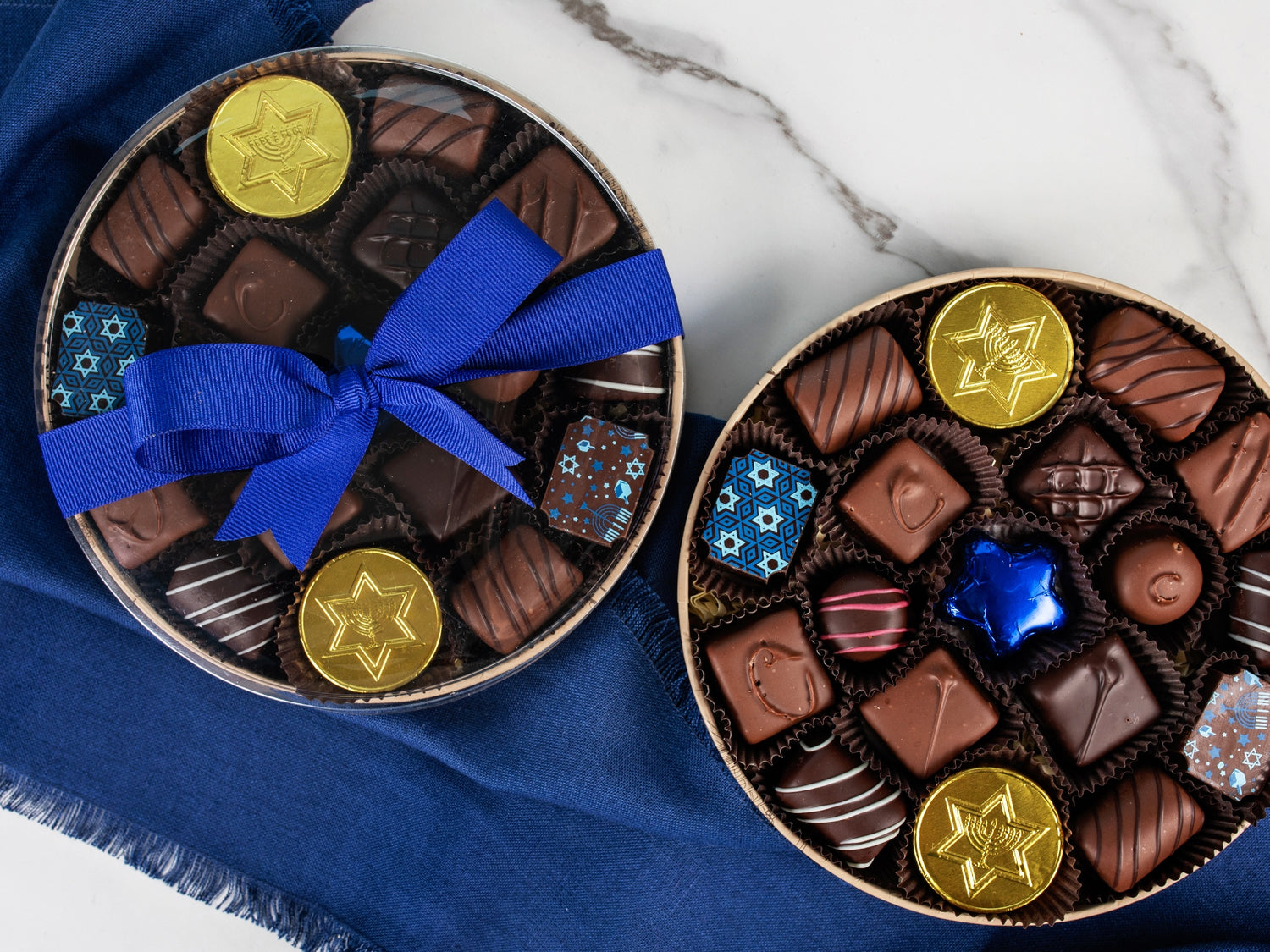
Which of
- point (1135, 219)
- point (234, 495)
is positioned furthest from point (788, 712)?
point (1135, 219)

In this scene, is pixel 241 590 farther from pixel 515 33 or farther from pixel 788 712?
pixel 515 33

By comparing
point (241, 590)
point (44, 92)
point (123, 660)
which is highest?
point (44, 92)

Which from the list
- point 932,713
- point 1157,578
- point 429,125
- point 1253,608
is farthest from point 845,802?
point 429,125

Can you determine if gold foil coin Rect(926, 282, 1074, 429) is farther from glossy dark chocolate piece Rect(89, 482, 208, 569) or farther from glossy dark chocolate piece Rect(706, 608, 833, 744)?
glossy dark chocolate piece Rect(89, 482, 208, 569)

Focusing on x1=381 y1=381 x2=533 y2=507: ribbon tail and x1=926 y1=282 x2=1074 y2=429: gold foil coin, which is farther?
x1=926 y1=282 x2=1074 y2=429: gold foil coin

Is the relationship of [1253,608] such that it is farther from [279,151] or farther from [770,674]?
[279,151]

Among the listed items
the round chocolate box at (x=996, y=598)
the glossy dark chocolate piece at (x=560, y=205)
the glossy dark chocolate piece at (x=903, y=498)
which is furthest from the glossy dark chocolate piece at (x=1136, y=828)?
the glossy dark chocolate piece at (x=560, y=205)

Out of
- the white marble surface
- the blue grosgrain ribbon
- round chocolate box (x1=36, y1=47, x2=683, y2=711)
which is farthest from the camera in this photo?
the white marble surface

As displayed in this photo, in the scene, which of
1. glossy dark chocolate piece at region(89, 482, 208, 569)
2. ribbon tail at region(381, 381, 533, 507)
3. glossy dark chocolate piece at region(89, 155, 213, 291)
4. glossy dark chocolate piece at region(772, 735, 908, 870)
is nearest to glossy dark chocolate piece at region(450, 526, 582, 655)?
ribbon tail at region(381, 381, 533, 507)
